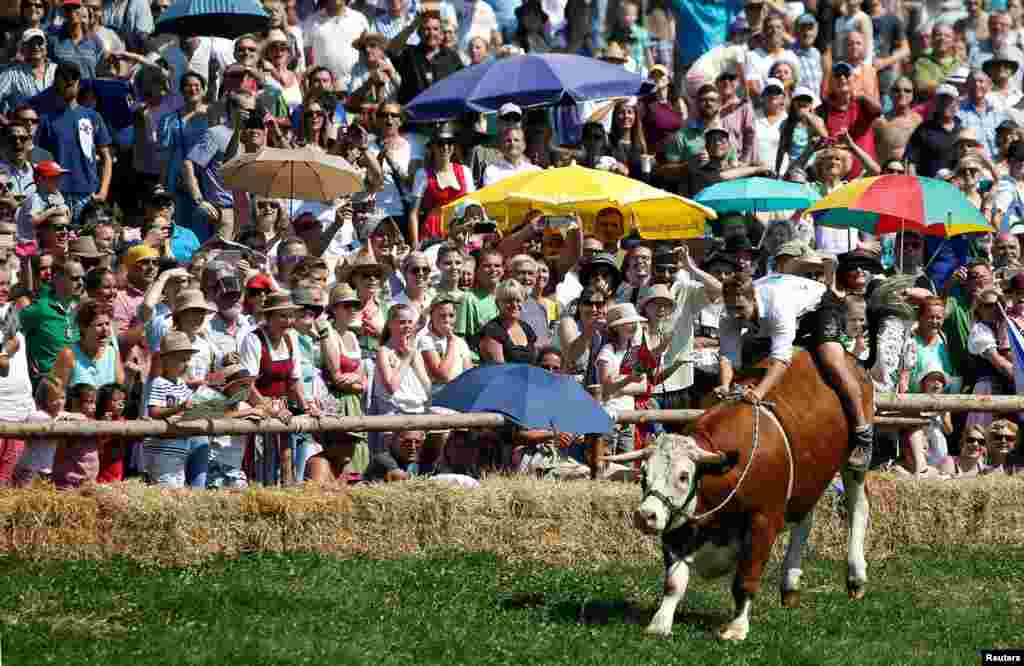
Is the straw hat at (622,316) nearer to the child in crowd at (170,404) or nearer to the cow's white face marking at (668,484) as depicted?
the child in crowd at (170,404)

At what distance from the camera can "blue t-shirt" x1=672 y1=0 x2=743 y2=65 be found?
27844 millimetres

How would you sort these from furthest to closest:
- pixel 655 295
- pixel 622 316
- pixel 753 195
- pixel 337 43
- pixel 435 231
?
pixel 337 43 < pixel 753 195 < pixel 435 231 < pixel 655 295 < pixel 622 316

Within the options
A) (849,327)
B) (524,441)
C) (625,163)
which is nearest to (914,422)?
(849,327)

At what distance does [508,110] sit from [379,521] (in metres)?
7.92

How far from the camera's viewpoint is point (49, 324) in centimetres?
1719

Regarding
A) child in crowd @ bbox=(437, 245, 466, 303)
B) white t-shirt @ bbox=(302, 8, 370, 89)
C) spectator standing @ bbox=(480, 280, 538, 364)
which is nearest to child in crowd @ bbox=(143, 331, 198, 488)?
spectator standing @ bbox=(480, 280, 538, 364)

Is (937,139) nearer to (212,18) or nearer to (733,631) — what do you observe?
(212,18)

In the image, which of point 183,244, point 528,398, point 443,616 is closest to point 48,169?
point 183,244

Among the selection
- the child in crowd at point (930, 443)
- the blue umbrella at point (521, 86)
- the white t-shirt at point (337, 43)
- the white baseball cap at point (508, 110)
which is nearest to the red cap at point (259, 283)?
the blue umbrella at point (521, 86)

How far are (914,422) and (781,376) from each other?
3817 millimetres

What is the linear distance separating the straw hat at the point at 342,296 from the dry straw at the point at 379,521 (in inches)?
96.8

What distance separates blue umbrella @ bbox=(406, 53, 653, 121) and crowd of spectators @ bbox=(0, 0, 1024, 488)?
300mm

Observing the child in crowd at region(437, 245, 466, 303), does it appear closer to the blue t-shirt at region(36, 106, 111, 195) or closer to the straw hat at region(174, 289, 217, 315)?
the straw hat at region(174, 289, 217, 315)

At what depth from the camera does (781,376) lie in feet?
48.9
